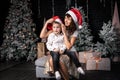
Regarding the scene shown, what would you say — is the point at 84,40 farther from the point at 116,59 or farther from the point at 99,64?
the point at 99,64

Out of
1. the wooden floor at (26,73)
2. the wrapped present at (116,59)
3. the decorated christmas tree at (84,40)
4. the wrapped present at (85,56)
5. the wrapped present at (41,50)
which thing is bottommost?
the wooden floor at (26,73)

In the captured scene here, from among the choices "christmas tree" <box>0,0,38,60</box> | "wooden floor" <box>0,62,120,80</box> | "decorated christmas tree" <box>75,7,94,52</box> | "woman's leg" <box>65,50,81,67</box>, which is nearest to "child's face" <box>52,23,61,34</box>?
"woman's leg" <box>65,50,81,67</box>

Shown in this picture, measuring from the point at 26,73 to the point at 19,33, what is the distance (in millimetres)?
1811

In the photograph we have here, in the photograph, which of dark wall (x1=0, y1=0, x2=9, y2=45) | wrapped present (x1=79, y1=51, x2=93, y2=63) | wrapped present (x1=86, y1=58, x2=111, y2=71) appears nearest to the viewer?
wrapped present (x1=86, y1=58, x2=111, y2=71)

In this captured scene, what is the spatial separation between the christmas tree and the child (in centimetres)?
343

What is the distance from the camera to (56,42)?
Answer: 5102 millimetres

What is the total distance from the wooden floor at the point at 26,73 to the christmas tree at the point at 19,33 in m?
0.37

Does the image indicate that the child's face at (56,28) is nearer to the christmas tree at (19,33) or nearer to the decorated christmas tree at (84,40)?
the decorated christmas tree at (84,40)

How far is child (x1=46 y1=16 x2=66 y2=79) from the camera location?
5004 millimetres

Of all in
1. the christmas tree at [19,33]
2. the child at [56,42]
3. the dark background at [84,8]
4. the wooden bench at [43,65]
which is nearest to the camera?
the child at [56,42]

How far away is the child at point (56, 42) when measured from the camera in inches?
197

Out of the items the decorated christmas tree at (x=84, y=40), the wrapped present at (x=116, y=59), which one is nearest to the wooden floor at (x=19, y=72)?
the decorated christmas tree at (x=84, y=40)

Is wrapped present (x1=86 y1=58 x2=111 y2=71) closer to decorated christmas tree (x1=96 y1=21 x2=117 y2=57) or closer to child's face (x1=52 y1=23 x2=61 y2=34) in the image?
decorated christmas tree (x1=96 y1=21 x2=117 y2=57)

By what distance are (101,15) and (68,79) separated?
15.0ft
